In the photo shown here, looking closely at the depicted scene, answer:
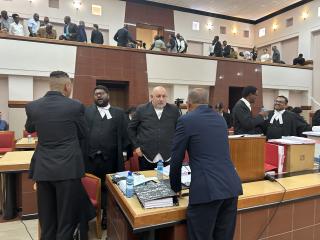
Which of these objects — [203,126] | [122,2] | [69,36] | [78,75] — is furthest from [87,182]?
[122,2]

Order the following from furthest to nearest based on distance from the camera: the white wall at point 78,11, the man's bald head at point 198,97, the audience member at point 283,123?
the white wall at point 78,11
the audience member at point 283,123
the man's bald head at point 198,97

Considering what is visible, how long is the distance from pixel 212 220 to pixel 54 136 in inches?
47.4

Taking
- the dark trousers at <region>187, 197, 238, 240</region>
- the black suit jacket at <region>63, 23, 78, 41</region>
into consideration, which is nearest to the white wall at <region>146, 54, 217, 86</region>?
the black suit jacket at <region>63, 23, 78, 41</region>

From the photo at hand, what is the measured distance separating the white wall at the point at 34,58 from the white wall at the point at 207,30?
6.30 m

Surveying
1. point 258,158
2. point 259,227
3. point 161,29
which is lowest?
point 259,227

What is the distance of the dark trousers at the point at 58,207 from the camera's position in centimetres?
197

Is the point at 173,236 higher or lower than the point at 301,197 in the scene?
lower

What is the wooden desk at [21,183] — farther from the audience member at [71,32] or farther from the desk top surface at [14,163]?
the audience member at [71,32]

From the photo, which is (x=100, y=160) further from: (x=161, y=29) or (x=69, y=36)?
(x=161, y=29)

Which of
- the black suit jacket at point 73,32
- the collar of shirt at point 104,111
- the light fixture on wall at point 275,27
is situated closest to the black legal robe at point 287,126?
the collar of shirt at point 104,111

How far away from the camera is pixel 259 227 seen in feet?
6.24

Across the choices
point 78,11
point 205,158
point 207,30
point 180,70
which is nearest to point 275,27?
point 207,30

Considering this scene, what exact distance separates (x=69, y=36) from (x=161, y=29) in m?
5.28

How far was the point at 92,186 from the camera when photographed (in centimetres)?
250
